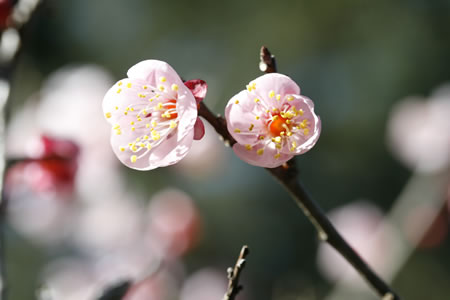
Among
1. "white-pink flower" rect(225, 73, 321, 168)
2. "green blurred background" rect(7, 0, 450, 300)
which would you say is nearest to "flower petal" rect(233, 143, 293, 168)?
"white-pink flower" rect(225, 73, 321, 168)

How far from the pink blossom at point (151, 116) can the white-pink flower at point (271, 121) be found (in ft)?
0.14

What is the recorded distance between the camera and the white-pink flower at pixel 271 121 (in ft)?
1.53

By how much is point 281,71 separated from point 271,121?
8.28ft

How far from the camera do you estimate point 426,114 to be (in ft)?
5.17

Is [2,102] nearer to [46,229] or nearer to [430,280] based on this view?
[46,229]

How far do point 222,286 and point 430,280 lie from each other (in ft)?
3.65

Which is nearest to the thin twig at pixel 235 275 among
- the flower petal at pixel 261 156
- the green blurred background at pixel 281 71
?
the flower petal at pixel 261 156

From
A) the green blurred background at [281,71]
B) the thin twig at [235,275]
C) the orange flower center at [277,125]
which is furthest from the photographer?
the green blurred background at [281,71]

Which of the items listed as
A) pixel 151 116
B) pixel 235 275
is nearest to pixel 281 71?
pixel 151 116

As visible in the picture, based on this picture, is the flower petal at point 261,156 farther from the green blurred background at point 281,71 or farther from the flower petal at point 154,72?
the green blurred background at point 281,71

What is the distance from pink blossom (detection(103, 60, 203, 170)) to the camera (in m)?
0.48

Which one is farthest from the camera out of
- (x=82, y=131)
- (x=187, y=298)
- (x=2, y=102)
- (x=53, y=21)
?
(x=53, y=21)

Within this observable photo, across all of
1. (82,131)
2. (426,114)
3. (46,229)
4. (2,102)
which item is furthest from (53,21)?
(2,102)

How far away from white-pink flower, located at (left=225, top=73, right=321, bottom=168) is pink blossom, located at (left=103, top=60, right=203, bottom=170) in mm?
42
